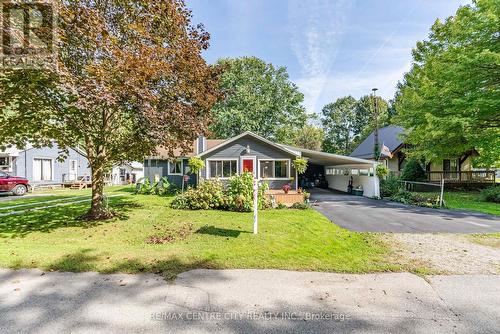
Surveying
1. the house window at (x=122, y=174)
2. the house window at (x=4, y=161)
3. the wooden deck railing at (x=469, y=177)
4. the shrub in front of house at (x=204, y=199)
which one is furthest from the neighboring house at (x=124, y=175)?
the wooden deck railing at (x=469, y=177)

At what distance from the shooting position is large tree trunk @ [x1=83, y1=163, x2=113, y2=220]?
31.7 feet

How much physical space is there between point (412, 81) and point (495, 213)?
16553 mm

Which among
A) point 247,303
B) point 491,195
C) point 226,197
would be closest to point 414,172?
point 491,195

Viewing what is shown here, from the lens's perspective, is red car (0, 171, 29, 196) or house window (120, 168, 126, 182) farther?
house window (120, 168, 126, 182)

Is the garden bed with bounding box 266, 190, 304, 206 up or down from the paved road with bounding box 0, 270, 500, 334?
up

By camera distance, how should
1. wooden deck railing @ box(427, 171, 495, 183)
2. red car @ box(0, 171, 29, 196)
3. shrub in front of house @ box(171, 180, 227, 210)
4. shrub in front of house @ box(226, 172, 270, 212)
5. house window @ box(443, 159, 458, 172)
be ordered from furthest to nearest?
1. house window @ box(443, 159, 458, 172)
2. wooden deck railing @ box(427, 171, 495, 183)
3. red car @ box(0, 171, 29, 196)
4. shrub in front of house @ box(171, 180, 227, 210)
5. shrub in front of house @ box(226, 172, 270, 212)

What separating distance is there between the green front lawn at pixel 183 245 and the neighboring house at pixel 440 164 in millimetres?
17032

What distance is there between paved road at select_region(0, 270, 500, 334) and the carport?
12850 millimetres

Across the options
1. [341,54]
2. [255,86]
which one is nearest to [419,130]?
[341,54]

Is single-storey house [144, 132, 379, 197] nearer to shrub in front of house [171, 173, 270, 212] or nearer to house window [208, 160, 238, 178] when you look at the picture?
house window [208, 160, 238, 178]

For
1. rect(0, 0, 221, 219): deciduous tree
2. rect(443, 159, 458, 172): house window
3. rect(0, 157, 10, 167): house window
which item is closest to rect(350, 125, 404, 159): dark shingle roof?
rect(443, 159, 458, 172): house window

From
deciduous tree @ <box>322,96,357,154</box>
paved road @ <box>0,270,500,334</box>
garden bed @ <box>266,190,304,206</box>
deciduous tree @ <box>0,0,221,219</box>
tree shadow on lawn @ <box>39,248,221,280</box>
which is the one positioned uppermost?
deciduous tree @ <box>322,96,357,154</box>

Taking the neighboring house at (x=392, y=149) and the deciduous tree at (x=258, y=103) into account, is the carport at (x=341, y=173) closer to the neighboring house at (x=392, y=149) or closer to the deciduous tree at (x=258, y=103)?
the neighboring house at (x=392, y=149)

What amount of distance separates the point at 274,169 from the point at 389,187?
7.63 m
